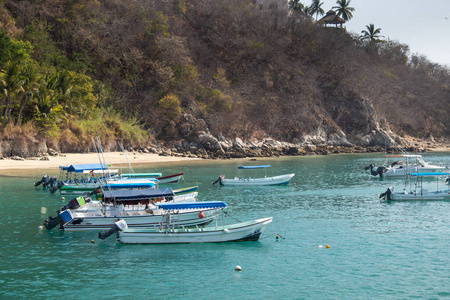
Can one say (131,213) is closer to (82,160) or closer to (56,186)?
(56,186)

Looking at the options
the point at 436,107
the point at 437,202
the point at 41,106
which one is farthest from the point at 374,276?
the point at 436,107

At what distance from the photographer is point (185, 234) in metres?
25.7

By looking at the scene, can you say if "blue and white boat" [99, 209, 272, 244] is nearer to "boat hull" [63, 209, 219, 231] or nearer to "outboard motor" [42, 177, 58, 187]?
"boat hull" [63, 209, 219, 231]

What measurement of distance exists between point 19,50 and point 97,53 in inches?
815

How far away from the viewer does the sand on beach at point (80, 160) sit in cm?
5603

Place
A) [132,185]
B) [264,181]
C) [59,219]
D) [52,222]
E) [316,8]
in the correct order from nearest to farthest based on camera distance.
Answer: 1. [52,222]
2. [59,219]
3. [132,185]
4. [264,181]
5. [316,8]

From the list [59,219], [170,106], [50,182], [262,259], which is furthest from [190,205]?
[170,106]

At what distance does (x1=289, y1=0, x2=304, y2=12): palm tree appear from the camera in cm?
12936

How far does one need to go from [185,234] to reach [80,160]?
39205 mm

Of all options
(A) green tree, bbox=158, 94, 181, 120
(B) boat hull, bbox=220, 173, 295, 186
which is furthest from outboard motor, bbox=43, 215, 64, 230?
(A) green tree, bbox=158, 94, 181, 120

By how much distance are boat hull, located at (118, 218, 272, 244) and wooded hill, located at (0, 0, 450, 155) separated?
135 feet

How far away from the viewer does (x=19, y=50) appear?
61844 millimetres

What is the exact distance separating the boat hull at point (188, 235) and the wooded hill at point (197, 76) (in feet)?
135

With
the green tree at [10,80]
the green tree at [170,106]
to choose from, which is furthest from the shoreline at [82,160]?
the green tree at [170,106]
